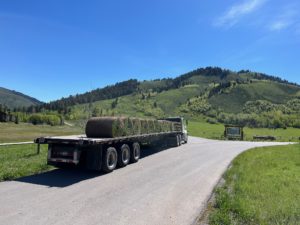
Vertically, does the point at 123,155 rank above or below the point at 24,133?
below

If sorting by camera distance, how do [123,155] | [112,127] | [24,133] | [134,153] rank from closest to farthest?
[112,127]
[123,155]
[134,153]
[24,133]

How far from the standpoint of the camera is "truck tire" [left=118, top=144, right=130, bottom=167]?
15.0 meters

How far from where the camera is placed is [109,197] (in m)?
9.30

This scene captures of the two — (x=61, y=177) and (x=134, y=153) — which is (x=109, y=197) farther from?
(x=134, y=153)

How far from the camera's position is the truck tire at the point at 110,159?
13305 millimetres

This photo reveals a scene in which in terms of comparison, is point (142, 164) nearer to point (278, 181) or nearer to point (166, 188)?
point (166, 188)

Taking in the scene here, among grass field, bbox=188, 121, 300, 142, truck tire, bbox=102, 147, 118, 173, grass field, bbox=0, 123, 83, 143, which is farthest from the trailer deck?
grass field, bbox=188, 121, 300, 142

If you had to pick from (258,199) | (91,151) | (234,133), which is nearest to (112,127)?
(91,151)

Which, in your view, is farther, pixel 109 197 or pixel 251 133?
pixel 251 133

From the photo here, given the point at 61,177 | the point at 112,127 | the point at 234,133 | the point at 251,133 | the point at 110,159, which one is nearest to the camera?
the point at 61,177

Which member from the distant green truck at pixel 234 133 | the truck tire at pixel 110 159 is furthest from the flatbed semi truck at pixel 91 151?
the distant green truck at pixel 234 133

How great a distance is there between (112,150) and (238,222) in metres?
8.00

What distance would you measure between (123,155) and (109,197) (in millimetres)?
6109

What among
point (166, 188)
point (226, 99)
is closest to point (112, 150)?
point (166, 188)
